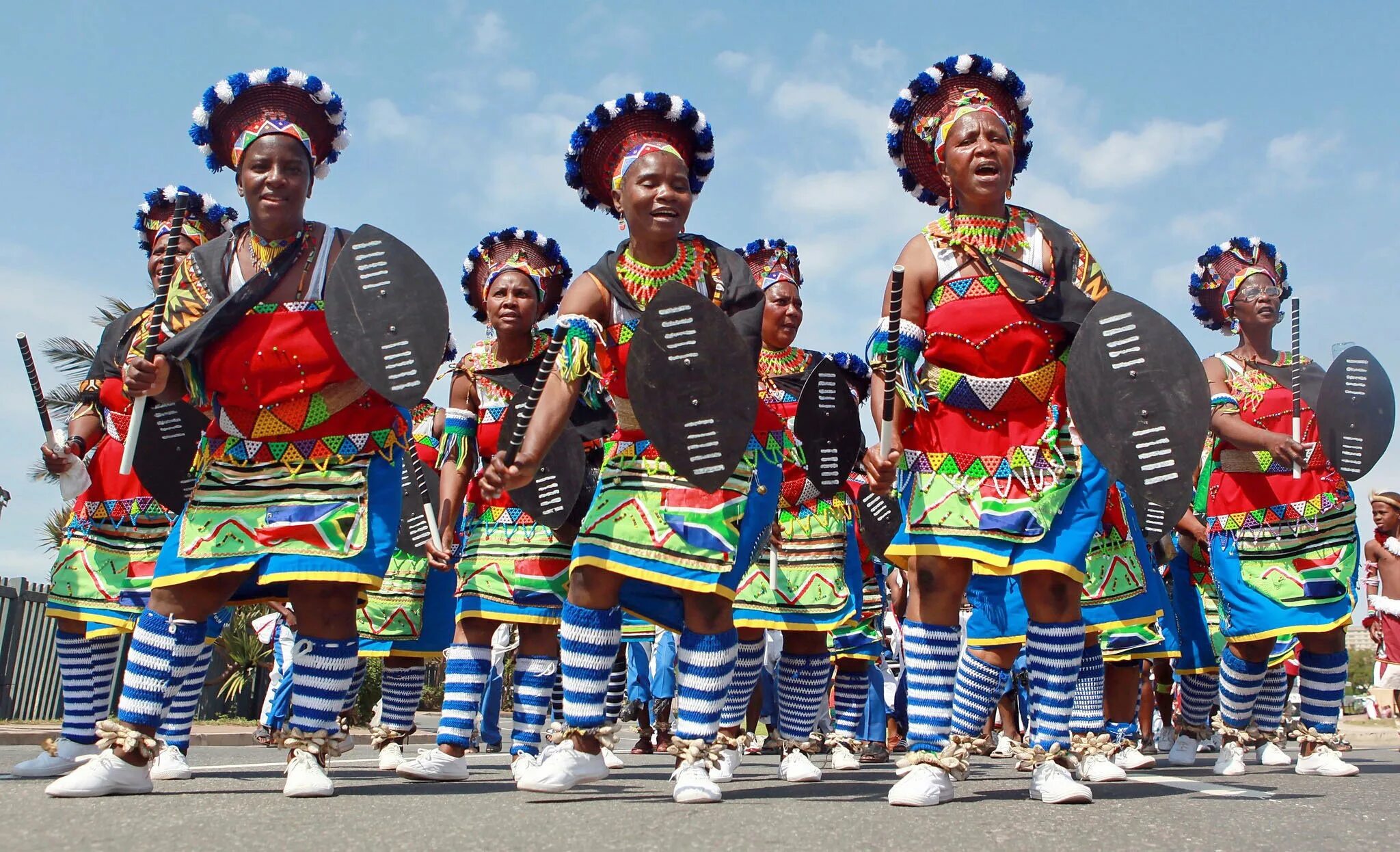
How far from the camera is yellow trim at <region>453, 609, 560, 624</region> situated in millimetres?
6062

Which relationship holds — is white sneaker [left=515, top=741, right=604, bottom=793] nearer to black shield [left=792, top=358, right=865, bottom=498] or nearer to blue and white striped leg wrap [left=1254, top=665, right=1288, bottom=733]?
black shield [left=792, top=358, right=865, bottom=498]

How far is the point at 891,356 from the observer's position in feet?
14.9

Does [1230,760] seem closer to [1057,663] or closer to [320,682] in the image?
[1057,663]

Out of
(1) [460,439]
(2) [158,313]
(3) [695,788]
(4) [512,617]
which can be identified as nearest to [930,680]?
(3) [695,788]

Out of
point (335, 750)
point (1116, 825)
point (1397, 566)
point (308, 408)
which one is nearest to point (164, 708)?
point (335, 750)

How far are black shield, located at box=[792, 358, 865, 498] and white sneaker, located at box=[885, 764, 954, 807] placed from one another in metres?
2.19

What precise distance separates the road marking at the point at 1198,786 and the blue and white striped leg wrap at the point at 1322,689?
0.80 metres

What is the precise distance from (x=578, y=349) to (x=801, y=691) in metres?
2.98

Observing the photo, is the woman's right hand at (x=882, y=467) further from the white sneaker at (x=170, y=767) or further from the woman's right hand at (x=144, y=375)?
the white sneaker at (x=170, y=767)

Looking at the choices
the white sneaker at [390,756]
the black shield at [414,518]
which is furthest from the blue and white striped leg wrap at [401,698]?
the black shield at [414,518]

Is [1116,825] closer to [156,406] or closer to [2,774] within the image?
[156,406]

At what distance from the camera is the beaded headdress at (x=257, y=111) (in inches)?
189

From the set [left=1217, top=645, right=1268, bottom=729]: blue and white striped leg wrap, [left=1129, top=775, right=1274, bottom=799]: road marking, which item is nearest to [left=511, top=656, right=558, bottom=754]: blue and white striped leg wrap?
[left=1129, top=775, right=1274, bottom=799]: road marking

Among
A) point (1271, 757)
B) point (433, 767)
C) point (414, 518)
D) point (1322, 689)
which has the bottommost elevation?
point (433, 767)
